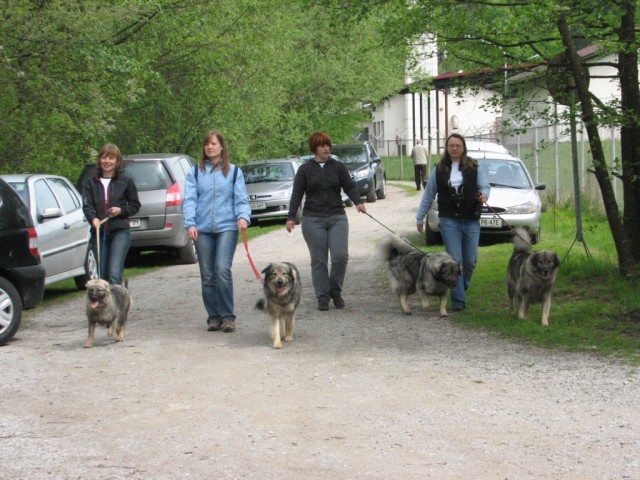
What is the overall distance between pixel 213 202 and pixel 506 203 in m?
9.09

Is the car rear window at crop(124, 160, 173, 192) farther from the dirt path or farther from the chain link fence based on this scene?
the chain link fence

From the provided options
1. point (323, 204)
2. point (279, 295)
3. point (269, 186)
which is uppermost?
point (323, 204)

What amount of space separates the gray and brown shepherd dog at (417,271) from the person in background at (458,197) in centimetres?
31

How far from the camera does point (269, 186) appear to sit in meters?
24.9

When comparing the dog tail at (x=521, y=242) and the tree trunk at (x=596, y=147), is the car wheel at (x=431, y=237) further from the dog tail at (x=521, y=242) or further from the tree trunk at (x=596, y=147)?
the dog tail at (x=521, y=242)

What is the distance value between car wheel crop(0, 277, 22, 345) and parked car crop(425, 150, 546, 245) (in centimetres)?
862

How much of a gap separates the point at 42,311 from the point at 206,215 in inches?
132

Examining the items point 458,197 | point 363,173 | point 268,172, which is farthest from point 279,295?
point 363,173

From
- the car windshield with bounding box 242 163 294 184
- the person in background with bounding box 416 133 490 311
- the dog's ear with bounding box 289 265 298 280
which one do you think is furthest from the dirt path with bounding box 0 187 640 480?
the car windshield with bounding box 242 163 294 184

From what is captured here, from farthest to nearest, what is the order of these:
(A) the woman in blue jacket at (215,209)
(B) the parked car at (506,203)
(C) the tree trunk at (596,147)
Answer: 1. (B) the parked car at (506,203)
2. (C) the tree trunk at (596,147)
3. (A) the woman in blue jacket at (215,209)

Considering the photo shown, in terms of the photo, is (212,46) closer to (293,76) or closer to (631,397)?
(293,76)

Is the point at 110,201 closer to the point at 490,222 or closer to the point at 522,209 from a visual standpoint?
the point at 490,222

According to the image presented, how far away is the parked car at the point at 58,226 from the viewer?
11577mm

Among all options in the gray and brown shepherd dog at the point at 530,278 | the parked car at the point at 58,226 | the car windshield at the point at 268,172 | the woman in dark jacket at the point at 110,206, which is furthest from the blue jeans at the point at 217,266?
the car windshield at the point at 268,172
